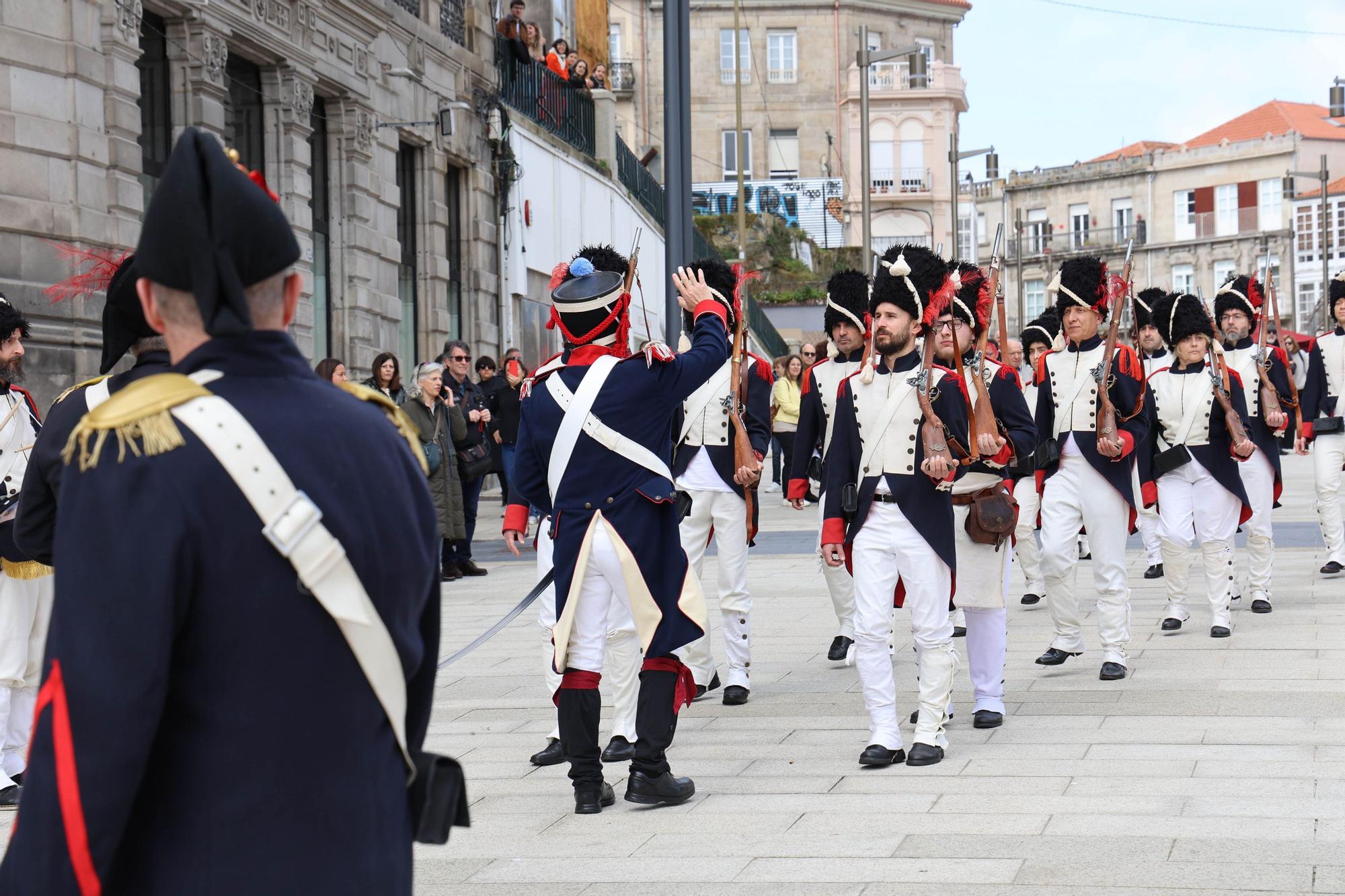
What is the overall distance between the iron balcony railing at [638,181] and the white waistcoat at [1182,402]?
847 inches

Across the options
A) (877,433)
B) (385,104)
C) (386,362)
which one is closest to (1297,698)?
(877,433)

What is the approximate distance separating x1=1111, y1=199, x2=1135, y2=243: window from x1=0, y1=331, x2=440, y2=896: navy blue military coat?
88051 mm

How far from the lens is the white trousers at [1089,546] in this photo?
914 centimetres

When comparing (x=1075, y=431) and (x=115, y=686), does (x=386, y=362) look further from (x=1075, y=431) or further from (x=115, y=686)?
(x=115, y=686)

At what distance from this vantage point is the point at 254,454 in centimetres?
268

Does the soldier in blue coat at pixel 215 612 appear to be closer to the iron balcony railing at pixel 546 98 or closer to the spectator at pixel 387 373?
the spectator at pixel 387 373

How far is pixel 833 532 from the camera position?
7387mm

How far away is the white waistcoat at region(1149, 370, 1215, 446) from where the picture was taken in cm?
1091

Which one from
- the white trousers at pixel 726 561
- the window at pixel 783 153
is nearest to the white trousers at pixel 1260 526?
the white trousers at pixel 726 561

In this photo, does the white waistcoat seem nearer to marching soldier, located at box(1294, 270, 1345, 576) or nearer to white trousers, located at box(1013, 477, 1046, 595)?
white trousers, located at box(1013, 477, 1046, 595)

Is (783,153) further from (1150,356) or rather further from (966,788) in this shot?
(966,788)

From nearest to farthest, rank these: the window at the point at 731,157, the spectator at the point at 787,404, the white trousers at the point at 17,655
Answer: the white trousers at the point at 17,655
the spectator at the point at 787,404
the window at the point at 731,157

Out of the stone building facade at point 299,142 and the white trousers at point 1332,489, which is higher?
the stone building facade at point 299,142

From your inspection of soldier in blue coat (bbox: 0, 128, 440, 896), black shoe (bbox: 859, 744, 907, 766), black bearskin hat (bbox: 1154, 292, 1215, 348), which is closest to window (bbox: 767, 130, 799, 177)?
black bearskin hat (bbox: 1154, 292, 1215, 348)
